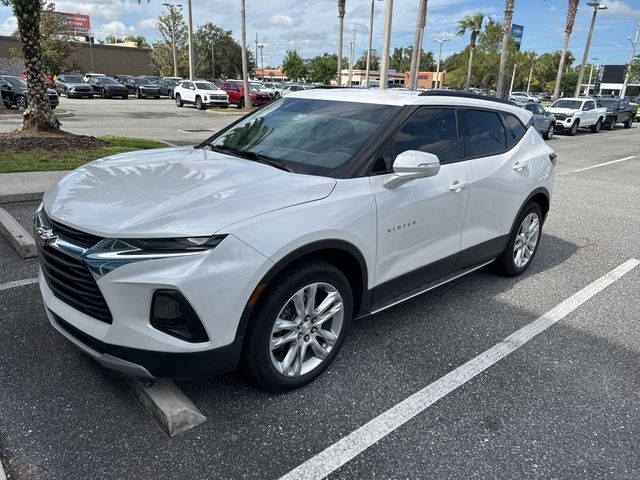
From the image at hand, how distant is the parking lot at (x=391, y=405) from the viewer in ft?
7.97

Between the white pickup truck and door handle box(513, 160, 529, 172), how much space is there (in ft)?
69.9

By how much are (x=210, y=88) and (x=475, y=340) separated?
28.9 m

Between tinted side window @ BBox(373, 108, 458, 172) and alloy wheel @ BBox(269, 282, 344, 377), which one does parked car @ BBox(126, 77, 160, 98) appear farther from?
alloy wheel @ BBox(269, 282, 344, 377)

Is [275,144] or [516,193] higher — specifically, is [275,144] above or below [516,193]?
above

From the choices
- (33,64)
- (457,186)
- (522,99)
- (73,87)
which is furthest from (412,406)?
(73,87)

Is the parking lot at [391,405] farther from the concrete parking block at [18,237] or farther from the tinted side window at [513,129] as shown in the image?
the tinted side window at [513,129]

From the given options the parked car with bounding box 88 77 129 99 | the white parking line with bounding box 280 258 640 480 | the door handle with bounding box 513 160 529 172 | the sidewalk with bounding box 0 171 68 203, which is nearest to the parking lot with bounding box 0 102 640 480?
the white parking line with bounding box 280 258 640 480

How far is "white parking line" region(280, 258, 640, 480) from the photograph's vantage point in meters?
2.42

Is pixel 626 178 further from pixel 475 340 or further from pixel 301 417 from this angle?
pixel 301 417

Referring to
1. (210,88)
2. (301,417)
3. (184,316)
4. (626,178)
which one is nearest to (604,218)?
(626,178)

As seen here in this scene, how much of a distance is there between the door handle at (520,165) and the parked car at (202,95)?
26.8 m

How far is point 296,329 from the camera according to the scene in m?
2.87

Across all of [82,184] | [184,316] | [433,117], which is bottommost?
[184,316]

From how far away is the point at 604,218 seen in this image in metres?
7.71
